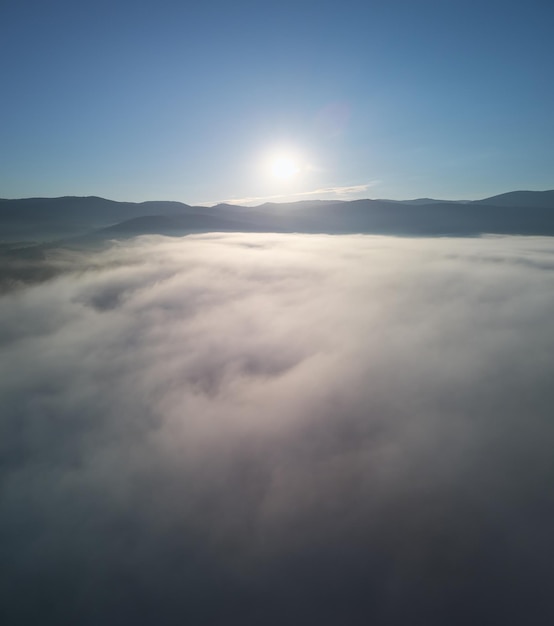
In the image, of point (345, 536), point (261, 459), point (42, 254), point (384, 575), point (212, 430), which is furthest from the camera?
point (42, 254)

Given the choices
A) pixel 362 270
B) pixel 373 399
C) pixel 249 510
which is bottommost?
pixel 249 510

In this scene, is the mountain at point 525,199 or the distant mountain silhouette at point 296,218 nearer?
the distant mountain silhouette at point 296,218

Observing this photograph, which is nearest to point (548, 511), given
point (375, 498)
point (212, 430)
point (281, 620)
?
point (375, 498)

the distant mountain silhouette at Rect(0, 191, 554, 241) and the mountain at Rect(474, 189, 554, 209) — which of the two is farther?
the mountain at Rect(474, 189, 554, 209)

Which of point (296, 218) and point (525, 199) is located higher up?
point (525, 199)

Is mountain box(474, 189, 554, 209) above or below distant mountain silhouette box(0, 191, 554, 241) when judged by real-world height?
above

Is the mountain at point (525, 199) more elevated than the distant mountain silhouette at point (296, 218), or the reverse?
the mountain at point (525, 199)

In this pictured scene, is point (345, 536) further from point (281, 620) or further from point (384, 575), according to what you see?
point (281, 620)

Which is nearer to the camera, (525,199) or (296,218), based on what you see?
(296,218)
